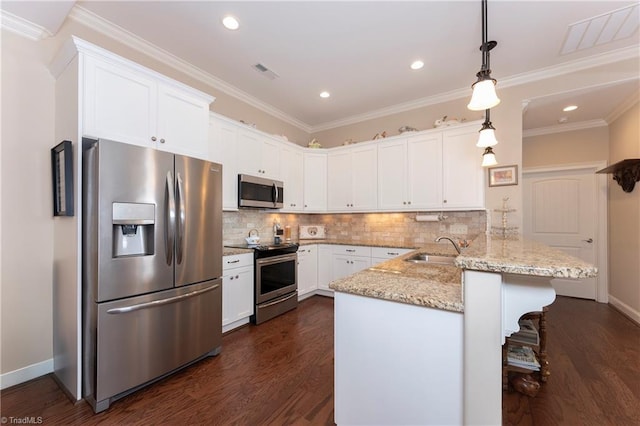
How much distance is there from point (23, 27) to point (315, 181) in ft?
11.3

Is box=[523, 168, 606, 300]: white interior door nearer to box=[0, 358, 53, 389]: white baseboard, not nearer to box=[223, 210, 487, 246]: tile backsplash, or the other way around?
box=[223, 210, 487, 246]: tile backsplash

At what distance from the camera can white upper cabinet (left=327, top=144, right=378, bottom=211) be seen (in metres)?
4.08

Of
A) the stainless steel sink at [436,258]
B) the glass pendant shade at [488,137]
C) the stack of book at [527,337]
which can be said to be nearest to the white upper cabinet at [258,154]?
the stainless steel sink at [436,258]

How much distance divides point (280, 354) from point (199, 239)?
1.31 m

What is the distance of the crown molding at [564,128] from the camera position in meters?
3.98

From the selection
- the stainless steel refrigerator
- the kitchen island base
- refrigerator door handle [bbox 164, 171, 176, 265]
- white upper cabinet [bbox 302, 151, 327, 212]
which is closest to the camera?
the kitchen island base

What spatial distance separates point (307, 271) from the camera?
13.2 feet

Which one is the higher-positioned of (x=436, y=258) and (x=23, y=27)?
(x=23, y=27)

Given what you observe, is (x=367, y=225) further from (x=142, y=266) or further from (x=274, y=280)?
(x=142, y=266)

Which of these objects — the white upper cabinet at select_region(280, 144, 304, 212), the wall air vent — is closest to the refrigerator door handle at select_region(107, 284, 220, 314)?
the white upper cabinet at select_region(280, 144, 304, 212)

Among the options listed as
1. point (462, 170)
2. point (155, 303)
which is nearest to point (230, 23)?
point (155, 303)

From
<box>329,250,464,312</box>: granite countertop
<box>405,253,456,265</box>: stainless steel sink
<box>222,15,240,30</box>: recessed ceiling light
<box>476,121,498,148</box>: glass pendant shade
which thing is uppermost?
<box>222,15,240,30</box>: recessed ceiling light

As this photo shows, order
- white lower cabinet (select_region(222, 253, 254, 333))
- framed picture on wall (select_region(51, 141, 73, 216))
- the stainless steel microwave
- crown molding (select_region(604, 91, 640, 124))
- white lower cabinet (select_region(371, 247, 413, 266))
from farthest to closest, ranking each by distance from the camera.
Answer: white lower cabinet (select_region(371, 247, 413, 266)) → the stainless steel microwave → crown molding (select_region(604, 91, 640, 124)) → white lower cabinet (select_region(222, 253, 254, 333)) → framed picture on wall (select_region(51, 141, 73, 216))

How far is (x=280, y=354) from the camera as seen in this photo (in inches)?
96.0
